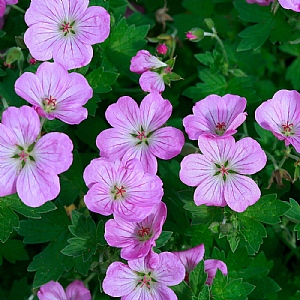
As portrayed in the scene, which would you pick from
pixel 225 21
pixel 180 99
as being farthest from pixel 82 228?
pixel 225 21

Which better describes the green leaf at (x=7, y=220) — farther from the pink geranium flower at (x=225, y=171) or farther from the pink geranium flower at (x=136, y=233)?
the pink geranium flower at (x=225, y=171)

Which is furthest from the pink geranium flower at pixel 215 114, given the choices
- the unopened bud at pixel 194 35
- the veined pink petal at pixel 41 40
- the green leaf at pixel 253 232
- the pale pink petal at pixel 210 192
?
the veined pink petal at pixel 41 40

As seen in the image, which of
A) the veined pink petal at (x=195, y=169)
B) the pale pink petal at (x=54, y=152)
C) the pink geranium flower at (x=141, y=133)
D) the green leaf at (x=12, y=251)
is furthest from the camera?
the green leaf at (x=12, y=251)

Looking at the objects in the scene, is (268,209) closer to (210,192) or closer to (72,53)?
(210,192)

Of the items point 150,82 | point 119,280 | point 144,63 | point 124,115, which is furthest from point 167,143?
point 119,280

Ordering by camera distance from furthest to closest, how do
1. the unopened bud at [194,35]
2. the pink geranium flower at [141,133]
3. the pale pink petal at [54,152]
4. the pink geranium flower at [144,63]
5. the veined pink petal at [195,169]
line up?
the unopened bud at [194,35]
the pink geranium flower at [144,63]
the pink geranium flower at [141,133]
the veined pink petal at [195,169]
the pale pink petal at [54,152]

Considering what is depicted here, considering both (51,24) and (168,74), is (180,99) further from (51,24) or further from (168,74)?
(51,24)

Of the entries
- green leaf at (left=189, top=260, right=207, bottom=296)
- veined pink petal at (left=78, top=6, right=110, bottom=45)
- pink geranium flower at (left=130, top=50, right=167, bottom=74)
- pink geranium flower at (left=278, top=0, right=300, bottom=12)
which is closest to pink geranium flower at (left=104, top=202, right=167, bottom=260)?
green leaf at (left=189, top=260, right=207, bottom=296)
